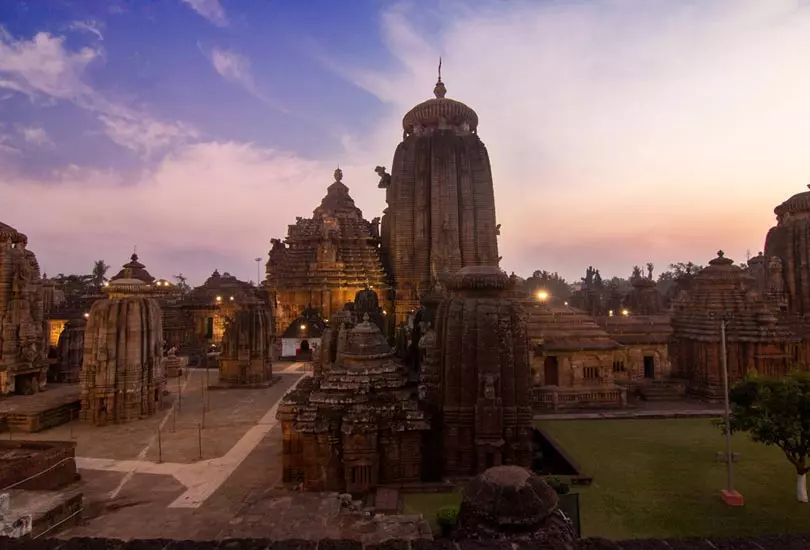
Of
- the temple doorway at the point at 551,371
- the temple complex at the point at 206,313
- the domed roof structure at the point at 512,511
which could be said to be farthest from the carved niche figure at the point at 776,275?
the temple complex at the point at 206,313

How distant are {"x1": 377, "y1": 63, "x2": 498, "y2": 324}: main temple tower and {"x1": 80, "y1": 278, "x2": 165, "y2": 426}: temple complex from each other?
2234 centimetres

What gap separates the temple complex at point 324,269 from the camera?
47281mm

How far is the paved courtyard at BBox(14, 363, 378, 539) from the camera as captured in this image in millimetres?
9845

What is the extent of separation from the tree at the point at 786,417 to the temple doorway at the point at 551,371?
1258cm

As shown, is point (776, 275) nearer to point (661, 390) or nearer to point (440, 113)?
point (661, 390)

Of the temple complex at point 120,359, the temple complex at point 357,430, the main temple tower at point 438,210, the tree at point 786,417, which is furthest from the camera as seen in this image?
the main temple tower at point 438,210

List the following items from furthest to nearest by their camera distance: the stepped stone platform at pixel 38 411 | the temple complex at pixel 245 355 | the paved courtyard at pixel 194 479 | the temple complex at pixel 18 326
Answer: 1. the temple complex at pixel 245 355
2. the temple complex at pixel 18 326
3. the stepped stone platform at pixel 38 411
4. the paved courtyard at pixel 194 479

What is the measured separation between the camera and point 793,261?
34.3 metres

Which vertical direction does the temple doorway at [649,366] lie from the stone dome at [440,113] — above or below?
below

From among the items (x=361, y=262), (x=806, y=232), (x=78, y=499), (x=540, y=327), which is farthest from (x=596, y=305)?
(x=78, y=499)

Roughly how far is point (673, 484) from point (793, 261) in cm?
2985

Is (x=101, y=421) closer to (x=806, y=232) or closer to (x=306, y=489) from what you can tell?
(x=306, y=489)

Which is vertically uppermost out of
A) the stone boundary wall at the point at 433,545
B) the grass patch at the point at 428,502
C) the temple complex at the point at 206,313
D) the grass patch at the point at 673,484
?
the temple complex at the point at 206,313

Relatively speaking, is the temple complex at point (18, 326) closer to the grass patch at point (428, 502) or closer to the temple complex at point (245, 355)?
the temple complex at point (245, 355)
